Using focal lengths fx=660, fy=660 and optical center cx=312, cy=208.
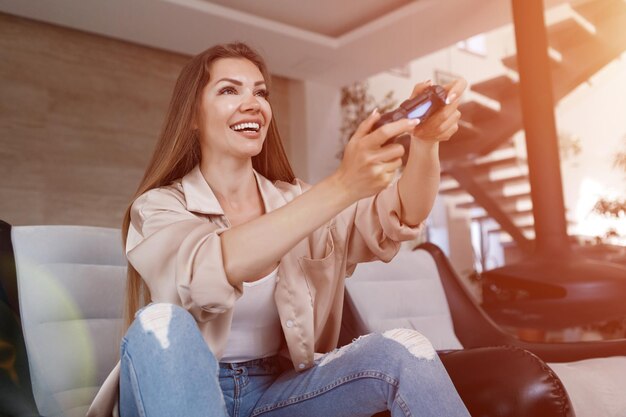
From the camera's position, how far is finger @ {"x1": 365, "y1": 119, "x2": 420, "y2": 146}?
0.97m

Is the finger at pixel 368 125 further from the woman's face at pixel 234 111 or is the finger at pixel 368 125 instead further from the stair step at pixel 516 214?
the stair step at pixel 516 214

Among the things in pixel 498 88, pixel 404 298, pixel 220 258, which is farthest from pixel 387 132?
pixel 498 88

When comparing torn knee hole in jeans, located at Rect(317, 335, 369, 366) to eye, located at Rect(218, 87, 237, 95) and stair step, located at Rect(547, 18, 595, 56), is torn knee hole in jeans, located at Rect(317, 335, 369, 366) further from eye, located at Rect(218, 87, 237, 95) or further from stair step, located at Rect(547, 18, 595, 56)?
stair step, located at Rect(547, 18, 595, 56)

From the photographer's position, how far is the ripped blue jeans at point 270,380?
99cm

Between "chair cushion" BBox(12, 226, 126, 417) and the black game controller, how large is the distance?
111 cm

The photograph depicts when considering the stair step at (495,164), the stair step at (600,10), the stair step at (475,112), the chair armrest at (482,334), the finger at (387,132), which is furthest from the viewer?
the stair step at (495,164)

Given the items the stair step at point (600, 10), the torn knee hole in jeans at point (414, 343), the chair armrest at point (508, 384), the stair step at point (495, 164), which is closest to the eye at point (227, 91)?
the torn knee hole in jeans at point (414, 343)

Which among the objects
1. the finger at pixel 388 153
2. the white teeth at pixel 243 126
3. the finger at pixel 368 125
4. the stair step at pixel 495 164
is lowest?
the finger at pixel 388 153

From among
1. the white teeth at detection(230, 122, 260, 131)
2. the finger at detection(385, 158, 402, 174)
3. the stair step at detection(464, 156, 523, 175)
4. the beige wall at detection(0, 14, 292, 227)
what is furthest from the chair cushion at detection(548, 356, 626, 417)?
the stair step at detection(464, 156, 523, 175)

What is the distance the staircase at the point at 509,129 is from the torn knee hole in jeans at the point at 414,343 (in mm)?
4464

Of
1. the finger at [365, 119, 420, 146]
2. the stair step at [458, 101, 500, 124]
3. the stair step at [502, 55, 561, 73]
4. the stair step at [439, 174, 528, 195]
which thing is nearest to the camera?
the finger at [365, 119, 420, 146]

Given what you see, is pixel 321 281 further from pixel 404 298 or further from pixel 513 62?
pixel 513 62

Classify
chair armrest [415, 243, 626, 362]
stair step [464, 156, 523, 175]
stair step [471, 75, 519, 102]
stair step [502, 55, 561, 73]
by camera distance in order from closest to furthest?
1. chair armrest [415, 243, 626, 362]
2. stair step [502, 55, 561, 73]
3. stair step [471, 75, 519, 102]
4. stair step [464, 156, 523, 175]

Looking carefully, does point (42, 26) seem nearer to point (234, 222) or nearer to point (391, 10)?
point (391, 10)
